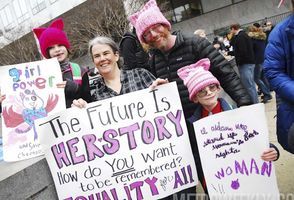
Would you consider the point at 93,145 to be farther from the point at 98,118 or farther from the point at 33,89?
the point at 33,89

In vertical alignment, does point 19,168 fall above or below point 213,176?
above

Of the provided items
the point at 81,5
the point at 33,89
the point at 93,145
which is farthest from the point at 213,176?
the point at 81,5

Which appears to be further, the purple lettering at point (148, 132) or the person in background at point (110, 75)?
the person in background at point (110, 75)

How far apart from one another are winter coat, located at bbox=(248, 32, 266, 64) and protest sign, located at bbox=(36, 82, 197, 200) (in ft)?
17.7

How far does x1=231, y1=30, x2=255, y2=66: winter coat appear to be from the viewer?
6844 mm

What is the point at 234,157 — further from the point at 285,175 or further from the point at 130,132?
the point at 285,175

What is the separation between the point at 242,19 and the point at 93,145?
22.3 metres

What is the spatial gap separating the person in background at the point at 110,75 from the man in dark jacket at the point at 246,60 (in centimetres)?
461

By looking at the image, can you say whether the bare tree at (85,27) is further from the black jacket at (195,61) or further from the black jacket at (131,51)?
the black jacket at (195,61)

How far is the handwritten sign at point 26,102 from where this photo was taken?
2.58 metres

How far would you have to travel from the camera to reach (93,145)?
2.37m

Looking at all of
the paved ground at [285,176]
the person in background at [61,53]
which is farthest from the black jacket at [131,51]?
the paved ground at [285,176]

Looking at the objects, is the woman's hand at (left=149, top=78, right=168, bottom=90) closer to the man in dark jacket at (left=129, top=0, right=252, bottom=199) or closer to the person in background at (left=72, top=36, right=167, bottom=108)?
the person in background at (left=72, top=36, right=167, bottom=108)

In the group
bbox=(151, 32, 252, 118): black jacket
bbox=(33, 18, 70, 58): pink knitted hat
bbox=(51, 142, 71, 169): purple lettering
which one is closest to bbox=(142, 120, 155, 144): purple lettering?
bbox=(151, 32, 252, 118): black jacket
